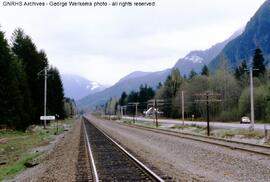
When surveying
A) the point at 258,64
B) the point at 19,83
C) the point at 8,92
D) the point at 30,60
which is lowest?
the point at 8,92

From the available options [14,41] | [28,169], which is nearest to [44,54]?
[14,41]

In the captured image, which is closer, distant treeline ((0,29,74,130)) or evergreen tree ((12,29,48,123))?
distant treeline ((0,29,74,130))

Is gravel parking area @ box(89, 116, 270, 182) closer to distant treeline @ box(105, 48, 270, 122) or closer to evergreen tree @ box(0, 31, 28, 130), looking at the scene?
evergreen tree @ box(0, 31, 28, 130)

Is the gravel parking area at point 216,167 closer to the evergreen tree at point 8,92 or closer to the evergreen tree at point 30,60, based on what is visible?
the evergreen tree at point 8,92

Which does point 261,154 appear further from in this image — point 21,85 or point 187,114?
point 187,114

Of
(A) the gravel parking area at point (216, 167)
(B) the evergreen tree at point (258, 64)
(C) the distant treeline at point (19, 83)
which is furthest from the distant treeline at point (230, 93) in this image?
Answer: (A) the gravel parking area at point (216, 167)

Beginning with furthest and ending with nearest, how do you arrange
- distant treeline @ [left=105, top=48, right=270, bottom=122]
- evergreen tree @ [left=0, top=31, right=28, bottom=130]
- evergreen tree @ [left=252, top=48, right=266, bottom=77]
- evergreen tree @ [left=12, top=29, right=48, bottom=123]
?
evergreen tree @ [left=252, top=48, right=266, bottom=77]
distant treeline @ [left=105, top=48, right=270, bottom=122]
evergreen tree @ [left=12, top=29, right=48, bottom=123]
evergreen tree @ [left=0, top=31, right=28, bottom=130]

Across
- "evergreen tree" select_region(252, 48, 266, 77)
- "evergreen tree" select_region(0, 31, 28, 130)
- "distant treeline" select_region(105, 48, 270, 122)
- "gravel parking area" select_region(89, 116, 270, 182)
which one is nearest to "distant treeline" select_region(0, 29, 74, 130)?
"evergreen tree" select_region(0, 31, 28, 130)

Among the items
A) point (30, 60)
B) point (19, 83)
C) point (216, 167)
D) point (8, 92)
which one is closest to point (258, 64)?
point (30, 60)

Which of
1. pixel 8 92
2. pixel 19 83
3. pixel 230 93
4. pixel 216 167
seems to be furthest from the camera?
pixel 230 93

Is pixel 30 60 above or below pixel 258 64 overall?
below

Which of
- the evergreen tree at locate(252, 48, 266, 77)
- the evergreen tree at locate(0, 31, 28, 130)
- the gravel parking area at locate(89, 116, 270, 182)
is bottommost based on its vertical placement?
the gravel parking area at locate(89, 116, 270, 182)

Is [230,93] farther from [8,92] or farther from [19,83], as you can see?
[8,92]

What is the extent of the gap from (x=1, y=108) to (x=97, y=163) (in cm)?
3353
